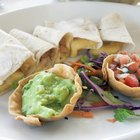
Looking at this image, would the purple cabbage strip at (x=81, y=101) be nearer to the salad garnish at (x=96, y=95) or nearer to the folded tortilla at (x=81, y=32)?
the salad garnish at (x=96, y=95)

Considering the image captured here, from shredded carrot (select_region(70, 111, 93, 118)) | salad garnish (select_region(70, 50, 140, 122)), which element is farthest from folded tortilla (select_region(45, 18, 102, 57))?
shredded carrot (select_region(70, 111, 93, 118))

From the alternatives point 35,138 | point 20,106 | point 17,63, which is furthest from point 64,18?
point 35,138

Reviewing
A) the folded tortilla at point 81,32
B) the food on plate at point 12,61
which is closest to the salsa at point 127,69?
the folded tortilla at point 81,32

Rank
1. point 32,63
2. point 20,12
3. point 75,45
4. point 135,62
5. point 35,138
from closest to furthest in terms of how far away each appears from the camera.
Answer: point 35,138
point 135,62
point 32,63
point 75,45
point 20,12

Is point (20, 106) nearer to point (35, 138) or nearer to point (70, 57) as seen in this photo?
point (35, 138)

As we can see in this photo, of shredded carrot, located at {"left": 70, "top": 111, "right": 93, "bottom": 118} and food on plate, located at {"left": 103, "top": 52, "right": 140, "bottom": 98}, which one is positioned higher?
food on plate, located at {"left": 103, "top": 52, "right": 140, "bottom": 98}

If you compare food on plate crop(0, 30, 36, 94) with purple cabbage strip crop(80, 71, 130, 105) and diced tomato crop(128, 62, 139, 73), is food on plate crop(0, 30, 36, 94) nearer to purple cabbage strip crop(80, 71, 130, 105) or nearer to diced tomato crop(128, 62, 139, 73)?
purple cabbage strip crop(80, 71, 130, 105)

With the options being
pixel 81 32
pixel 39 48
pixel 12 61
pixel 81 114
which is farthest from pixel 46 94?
pixel 81 32
